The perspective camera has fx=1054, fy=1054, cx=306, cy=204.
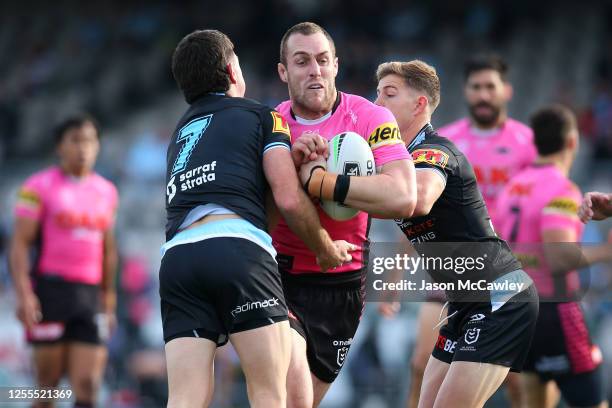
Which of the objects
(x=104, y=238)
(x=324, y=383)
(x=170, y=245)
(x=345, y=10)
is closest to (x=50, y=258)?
(x=104, y=238)

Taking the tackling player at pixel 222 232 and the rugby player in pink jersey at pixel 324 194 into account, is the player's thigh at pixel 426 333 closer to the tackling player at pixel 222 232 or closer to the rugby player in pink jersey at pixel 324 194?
the rugby player in pink jersey at pixel 324 194

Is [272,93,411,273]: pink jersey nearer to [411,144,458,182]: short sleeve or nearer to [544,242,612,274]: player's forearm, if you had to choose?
[411,144,458,182]: short sleeve

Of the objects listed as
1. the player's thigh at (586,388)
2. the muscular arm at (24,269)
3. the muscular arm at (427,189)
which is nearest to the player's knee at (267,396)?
the muscular arm at (427,189)

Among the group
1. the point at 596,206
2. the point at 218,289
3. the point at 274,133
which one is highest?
the point at 274,133

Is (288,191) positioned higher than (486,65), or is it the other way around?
(486,65)

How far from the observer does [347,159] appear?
19.5ft

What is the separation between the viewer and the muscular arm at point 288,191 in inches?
223

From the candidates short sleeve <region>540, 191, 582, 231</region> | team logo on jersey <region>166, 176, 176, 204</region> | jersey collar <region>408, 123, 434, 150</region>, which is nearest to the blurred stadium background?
short sleeve <region>540, 191, 582, 231</region>

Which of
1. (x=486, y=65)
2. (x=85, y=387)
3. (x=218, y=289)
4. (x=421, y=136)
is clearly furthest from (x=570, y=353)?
(x=85, y=387)

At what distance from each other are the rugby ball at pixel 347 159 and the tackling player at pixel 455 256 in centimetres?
36

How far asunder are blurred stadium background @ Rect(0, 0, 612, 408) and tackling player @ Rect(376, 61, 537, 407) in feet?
23.5

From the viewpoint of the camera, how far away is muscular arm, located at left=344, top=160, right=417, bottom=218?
5754 mm

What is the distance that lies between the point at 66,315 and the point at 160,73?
1187 cm

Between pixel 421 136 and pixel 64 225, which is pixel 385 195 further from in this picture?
pixel 64 225
